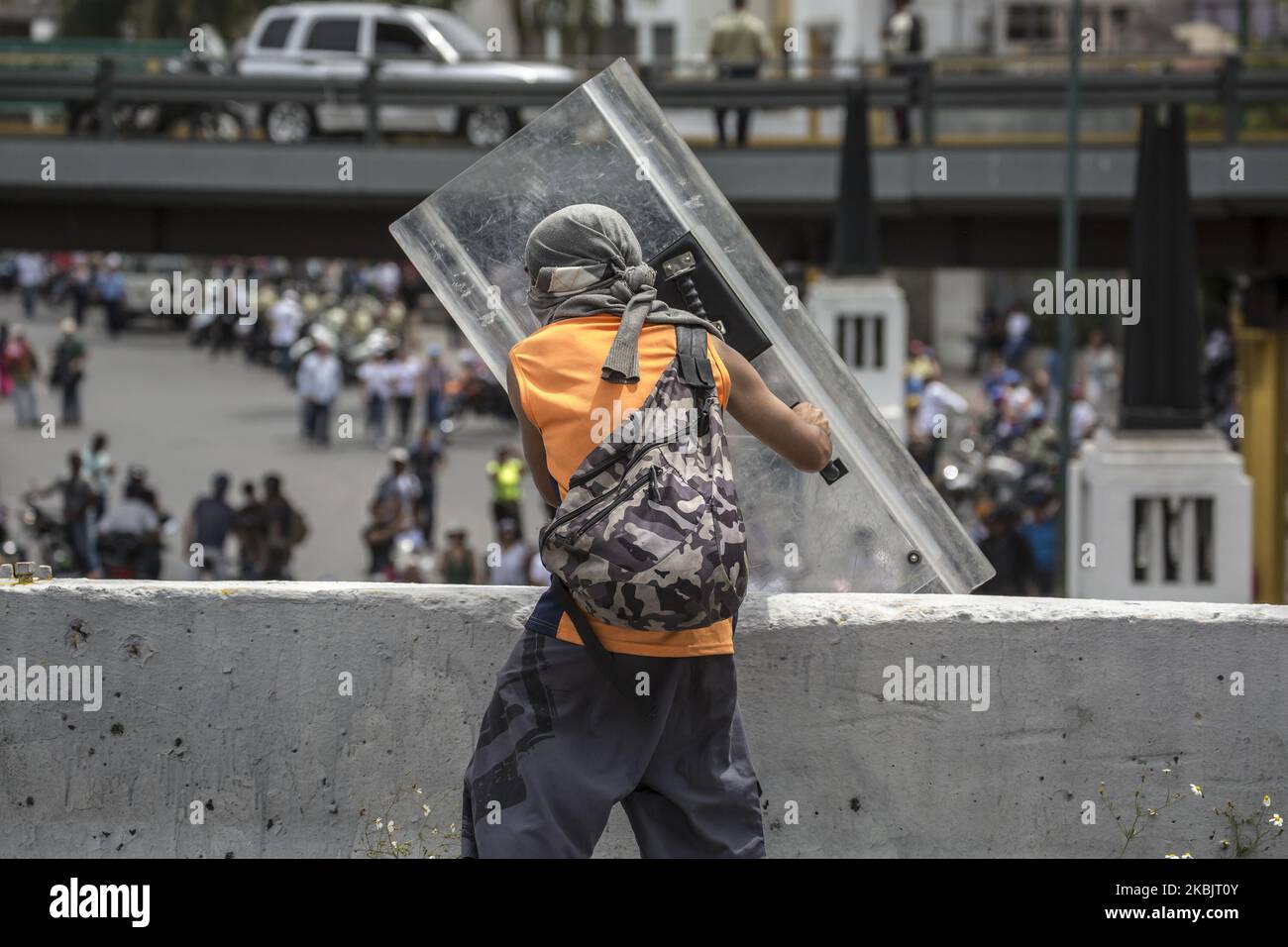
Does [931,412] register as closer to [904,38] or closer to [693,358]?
[904,38]

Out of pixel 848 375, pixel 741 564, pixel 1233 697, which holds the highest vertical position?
pixel 848 375

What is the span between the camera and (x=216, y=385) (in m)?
39.1

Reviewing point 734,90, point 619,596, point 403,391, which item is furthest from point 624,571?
point 403,391

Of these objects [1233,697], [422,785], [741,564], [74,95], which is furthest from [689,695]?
[74,95]

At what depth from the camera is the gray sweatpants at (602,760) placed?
3.62 m

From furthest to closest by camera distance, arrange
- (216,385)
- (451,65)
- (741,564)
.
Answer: (216,385) < (451,65) < (741,564)

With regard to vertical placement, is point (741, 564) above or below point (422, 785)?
above

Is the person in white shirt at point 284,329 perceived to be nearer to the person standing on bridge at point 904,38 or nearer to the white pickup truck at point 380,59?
the white pickup truck at point 380,59

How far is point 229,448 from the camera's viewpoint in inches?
1251

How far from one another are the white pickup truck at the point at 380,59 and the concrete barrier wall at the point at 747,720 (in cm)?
1677

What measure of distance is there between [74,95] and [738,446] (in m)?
17.7
